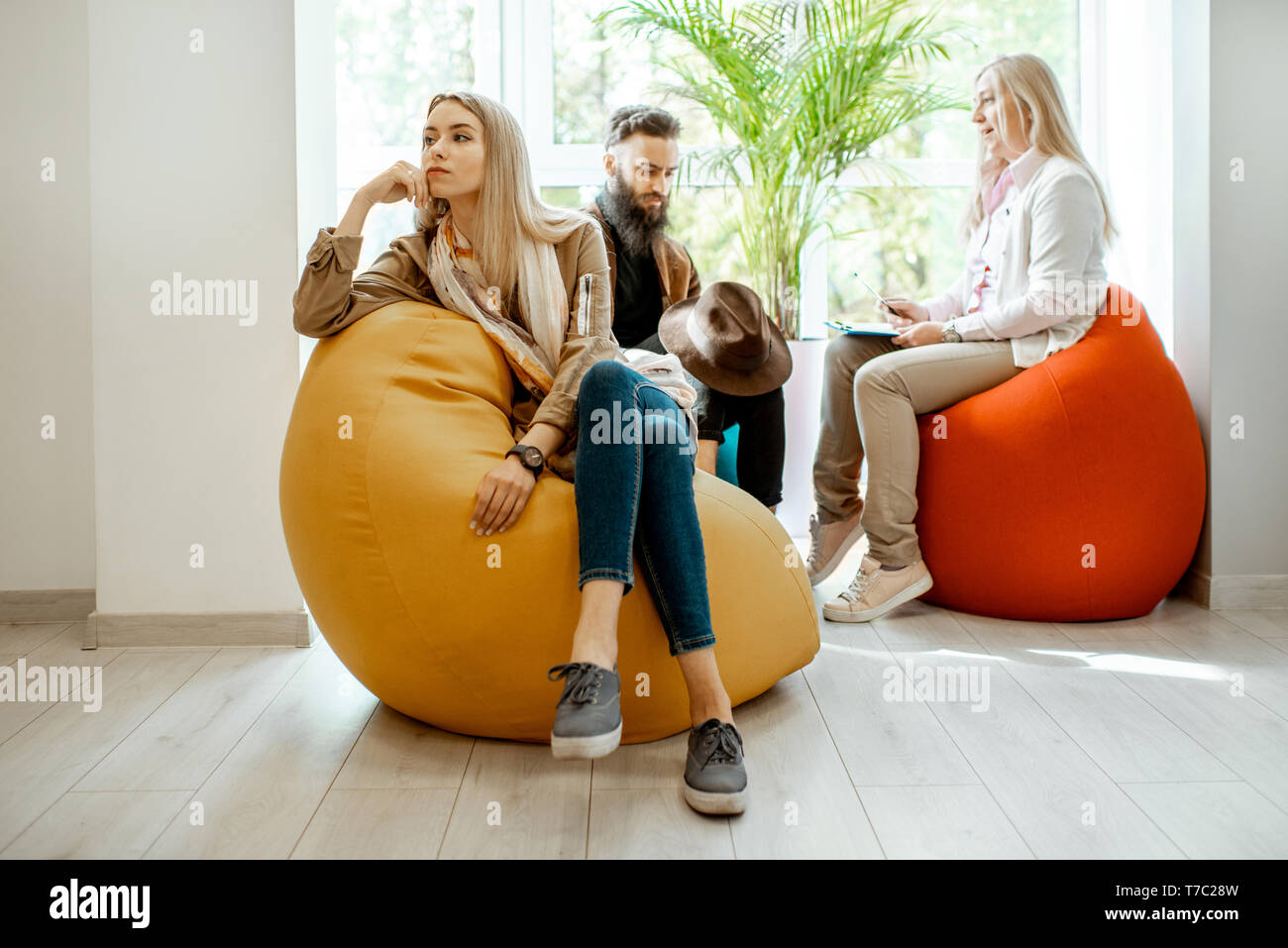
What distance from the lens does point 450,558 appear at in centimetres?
179

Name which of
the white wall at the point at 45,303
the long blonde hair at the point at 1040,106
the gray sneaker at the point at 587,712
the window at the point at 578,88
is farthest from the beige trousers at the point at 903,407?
the white wall at the point at 45,303

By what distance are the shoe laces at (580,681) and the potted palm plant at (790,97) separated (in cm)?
210

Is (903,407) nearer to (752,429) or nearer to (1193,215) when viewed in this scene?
(752,429)

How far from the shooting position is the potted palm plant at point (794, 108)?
11.1ft

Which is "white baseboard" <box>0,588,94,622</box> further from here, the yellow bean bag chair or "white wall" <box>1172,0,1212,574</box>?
"white wall" <box>1172,0,1212,574</box>

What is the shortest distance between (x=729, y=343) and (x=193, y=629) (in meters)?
1.45

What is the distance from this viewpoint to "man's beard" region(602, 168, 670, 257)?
302 centimetres

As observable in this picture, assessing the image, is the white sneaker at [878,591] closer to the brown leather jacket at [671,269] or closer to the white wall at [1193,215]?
the white wall at [1193,215]

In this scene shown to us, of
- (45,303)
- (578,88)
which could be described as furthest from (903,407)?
(45,303)

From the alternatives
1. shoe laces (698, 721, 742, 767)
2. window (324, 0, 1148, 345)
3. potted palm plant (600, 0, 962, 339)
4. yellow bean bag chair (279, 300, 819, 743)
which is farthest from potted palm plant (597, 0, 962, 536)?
shoe laces (698, 721, 742, 767)

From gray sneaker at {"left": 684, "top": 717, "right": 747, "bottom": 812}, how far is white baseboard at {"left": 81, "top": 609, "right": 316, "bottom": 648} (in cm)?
122
